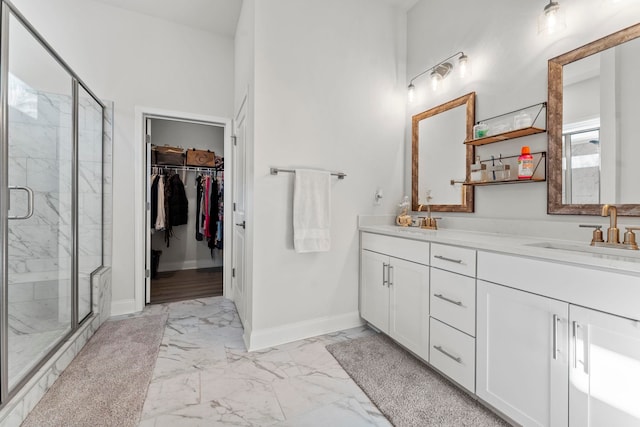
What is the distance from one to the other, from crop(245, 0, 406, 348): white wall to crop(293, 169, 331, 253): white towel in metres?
0.10

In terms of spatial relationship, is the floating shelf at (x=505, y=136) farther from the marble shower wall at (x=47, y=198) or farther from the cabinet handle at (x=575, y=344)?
the marble shower wall at (x=47, y=198)

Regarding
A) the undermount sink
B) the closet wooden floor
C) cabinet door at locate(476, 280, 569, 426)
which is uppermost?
the undermount sink

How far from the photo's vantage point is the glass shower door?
5.04 ft

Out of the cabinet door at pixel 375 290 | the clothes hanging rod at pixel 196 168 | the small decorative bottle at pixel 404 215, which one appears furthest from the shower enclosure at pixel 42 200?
the small decorative bottle at pixel 404 215

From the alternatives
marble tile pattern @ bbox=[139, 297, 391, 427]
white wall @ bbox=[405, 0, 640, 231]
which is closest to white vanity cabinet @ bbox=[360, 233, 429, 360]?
marble tile pattern @ bbox=[139, 297, 391, 427]

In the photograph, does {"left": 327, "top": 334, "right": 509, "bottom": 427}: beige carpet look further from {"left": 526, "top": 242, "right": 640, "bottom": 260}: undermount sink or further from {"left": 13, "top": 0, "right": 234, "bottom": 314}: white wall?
{"left": 13, "top": 0, "right": 234, "bottom": 314}: white wall

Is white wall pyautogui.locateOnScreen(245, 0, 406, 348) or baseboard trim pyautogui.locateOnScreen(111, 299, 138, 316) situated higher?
white wall pyautogui.locateOnScreen(245, 0, 406, 348)

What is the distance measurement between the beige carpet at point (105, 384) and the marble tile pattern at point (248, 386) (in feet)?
0.26

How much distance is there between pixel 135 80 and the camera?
2816mm

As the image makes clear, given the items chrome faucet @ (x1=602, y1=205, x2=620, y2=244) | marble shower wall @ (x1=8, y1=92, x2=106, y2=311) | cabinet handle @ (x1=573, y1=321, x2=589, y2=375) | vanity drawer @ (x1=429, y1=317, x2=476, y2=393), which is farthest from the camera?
marble shower wall @ (x1=8, y1=92, x2=106, y2=311)

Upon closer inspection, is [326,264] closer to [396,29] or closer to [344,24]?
[344,24]

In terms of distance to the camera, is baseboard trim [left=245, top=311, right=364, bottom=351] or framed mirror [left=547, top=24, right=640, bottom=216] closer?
framed mirror [left=547, top=24, right=640, bottom=216]

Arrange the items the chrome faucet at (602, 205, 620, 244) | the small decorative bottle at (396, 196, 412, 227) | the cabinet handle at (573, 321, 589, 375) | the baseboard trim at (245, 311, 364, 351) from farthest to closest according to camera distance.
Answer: the small decorative bottle at (396, 196, 412, 227) → the baseboard trim at (245, 311, 364, 351) → the chrome faucet at (602, 205, 620, 244) → the cabinet handle at (573, 321, 589, 375)

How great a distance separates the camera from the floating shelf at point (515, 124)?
1.71 meters
